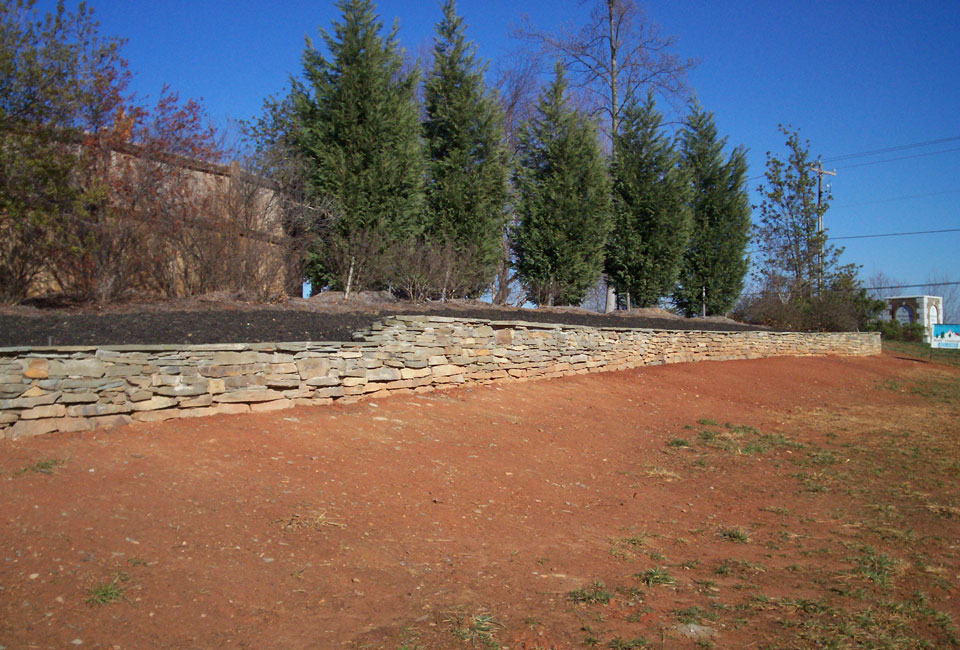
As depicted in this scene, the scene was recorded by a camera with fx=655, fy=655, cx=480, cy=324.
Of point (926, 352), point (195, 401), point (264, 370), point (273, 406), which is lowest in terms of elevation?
point (926, 352)

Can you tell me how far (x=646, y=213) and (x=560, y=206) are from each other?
14.9 ft

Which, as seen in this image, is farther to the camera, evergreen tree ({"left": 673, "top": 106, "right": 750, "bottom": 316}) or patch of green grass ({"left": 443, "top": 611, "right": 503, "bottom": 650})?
evergreen tree ({"left": 673, "top": 106, "right": 750, "bottom": 316})

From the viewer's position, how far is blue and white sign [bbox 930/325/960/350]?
28.2 meters

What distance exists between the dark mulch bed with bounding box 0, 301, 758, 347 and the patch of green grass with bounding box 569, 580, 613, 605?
5.34m

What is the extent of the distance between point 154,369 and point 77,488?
6.48 feet

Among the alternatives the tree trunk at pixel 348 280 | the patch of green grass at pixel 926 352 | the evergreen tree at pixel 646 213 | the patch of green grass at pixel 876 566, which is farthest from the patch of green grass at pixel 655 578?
the patch of green grass at pixel 926 352

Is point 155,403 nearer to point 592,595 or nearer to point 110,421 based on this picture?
point 110,421

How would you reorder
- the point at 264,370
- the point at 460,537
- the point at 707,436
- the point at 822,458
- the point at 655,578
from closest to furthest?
1. the point at 655,578
2. the point at 460,537
3. the point at 264,370
4. the point at 822,458
5. the point at 707,436

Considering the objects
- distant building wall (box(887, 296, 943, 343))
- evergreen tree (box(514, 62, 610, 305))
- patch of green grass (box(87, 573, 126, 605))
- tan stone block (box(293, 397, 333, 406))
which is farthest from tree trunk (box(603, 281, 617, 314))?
distant building wall (box(887, 296, 943, 343))

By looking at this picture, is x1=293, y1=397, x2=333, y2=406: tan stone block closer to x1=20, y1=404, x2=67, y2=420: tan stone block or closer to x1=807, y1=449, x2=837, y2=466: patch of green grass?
x1=20, y1=404, x2=67, y2=420: tan stone block

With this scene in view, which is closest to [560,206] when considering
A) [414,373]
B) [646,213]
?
[646,213]

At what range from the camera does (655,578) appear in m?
4.12

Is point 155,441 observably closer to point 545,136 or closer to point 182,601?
point 182,601

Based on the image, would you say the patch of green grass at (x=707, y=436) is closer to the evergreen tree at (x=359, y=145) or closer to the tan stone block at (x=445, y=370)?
the tan stone block at (x=445, y=370)
